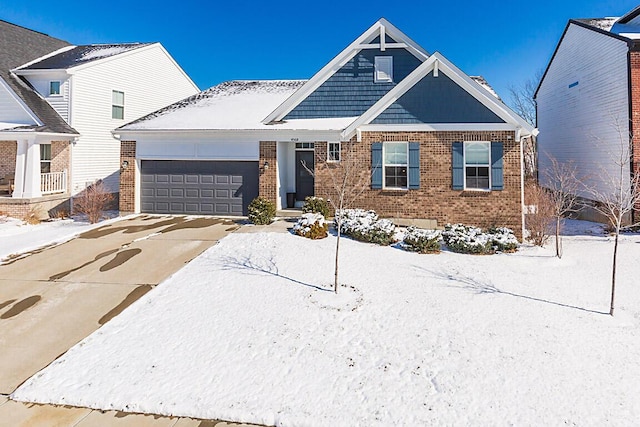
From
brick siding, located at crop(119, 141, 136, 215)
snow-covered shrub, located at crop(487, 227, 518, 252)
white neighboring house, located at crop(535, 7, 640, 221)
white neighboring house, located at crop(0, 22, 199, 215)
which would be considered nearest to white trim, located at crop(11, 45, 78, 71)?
white neighboring house, located at crop(0, 22, 199, 215)

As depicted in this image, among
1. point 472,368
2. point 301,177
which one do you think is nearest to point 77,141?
point 301,177

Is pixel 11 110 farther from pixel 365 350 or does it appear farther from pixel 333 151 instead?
pixel 365 350

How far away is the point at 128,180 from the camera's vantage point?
16.2 meters

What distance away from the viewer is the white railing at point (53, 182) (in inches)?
689

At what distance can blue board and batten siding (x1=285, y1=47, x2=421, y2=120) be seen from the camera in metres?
16.2

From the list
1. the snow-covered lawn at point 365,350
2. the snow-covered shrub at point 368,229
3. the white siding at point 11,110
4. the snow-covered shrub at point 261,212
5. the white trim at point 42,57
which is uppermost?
the white trim at point 42,57

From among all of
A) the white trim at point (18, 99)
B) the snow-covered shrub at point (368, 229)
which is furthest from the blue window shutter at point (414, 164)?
the white trim at point (18, 99)

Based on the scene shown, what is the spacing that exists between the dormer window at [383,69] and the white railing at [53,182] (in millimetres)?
15035

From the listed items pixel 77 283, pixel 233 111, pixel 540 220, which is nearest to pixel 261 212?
pixel 233 111

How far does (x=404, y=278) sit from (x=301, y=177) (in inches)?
343

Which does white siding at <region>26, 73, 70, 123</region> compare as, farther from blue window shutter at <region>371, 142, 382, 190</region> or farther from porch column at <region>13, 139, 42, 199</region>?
blue window shutter at <region>371, 142, 382, 190</region>

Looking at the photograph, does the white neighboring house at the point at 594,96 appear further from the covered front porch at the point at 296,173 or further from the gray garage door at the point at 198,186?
the gray garage door at the point at 198,186

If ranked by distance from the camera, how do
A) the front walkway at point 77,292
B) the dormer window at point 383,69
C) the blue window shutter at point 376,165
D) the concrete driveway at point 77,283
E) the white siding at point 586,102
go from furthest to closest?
the dormer window at point 383,69 → the white siding at point 586,102 → the blue window shutter at point 376,165 → the concrete driveway at point 77,283 → the front walkway at point 77,292

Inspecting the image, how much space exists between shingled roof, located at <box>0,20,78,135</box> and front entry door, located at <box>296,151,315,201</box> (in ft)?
35.7
